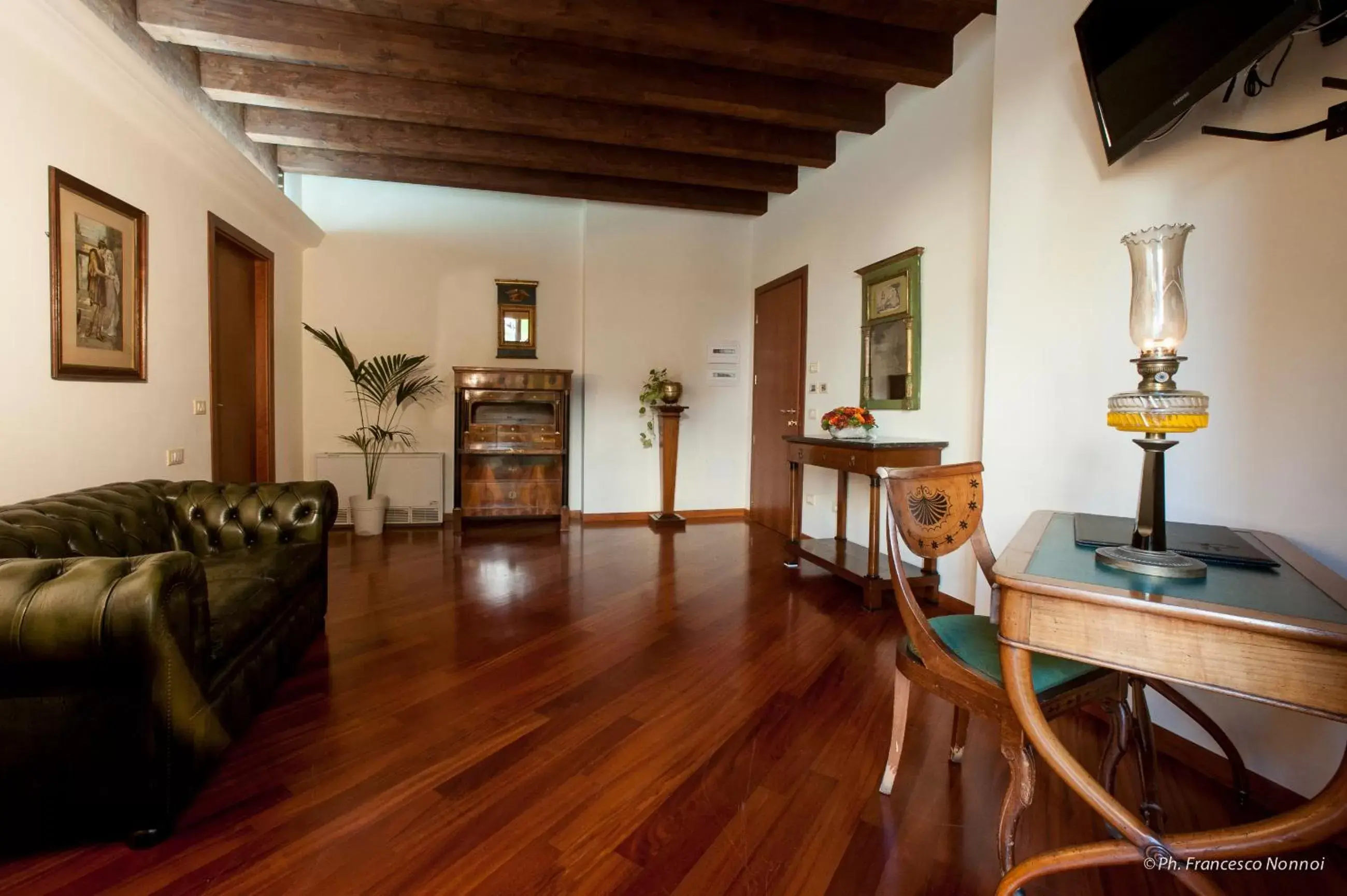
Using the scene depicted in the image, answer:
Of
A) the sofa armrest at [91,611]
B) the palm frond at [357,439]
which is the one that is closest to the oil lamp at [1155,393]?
the sofa armrest at [91,611]

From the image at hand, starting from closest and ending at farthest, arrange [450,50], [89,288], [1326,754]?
[1326,754] → [89,288] → [450,50]

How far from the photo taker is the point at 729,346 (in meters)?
6.21

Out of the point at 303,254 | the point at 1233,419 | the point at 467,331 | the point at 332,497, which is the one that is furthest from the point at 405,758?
the point at 303,254

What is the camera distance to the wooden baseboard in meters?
5.96

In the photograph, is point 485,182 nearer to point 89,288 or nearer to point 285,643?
point 89,288

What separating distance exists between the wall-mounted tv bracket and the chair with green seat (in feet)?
3.99

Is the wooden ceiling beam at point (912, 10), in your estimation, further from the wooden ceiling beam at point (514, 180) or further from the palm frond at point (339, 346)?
the palm frond at point (339, 346)

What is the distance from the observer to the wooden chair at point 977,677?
4.53ft

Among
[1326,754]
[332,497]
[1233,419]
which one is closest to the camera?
[1326,754]

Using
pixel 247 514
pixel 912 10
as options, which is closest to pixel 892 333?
pixel 912 10

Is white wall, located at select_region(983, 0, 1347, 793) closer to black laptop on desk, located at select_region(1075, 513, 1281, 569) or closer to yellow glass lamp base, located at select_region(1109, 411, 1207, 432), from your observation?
black laptop on desk, located at select_region(1075, 513, 1281, 569)

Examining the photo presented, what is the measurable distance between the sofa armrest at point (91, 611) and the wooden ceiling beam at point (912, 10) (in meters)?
3.44

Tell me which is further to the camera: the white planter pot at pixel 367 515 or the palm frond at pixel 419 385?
the palm frond at pixel 419 385

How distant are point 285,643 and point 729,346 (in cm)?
479
